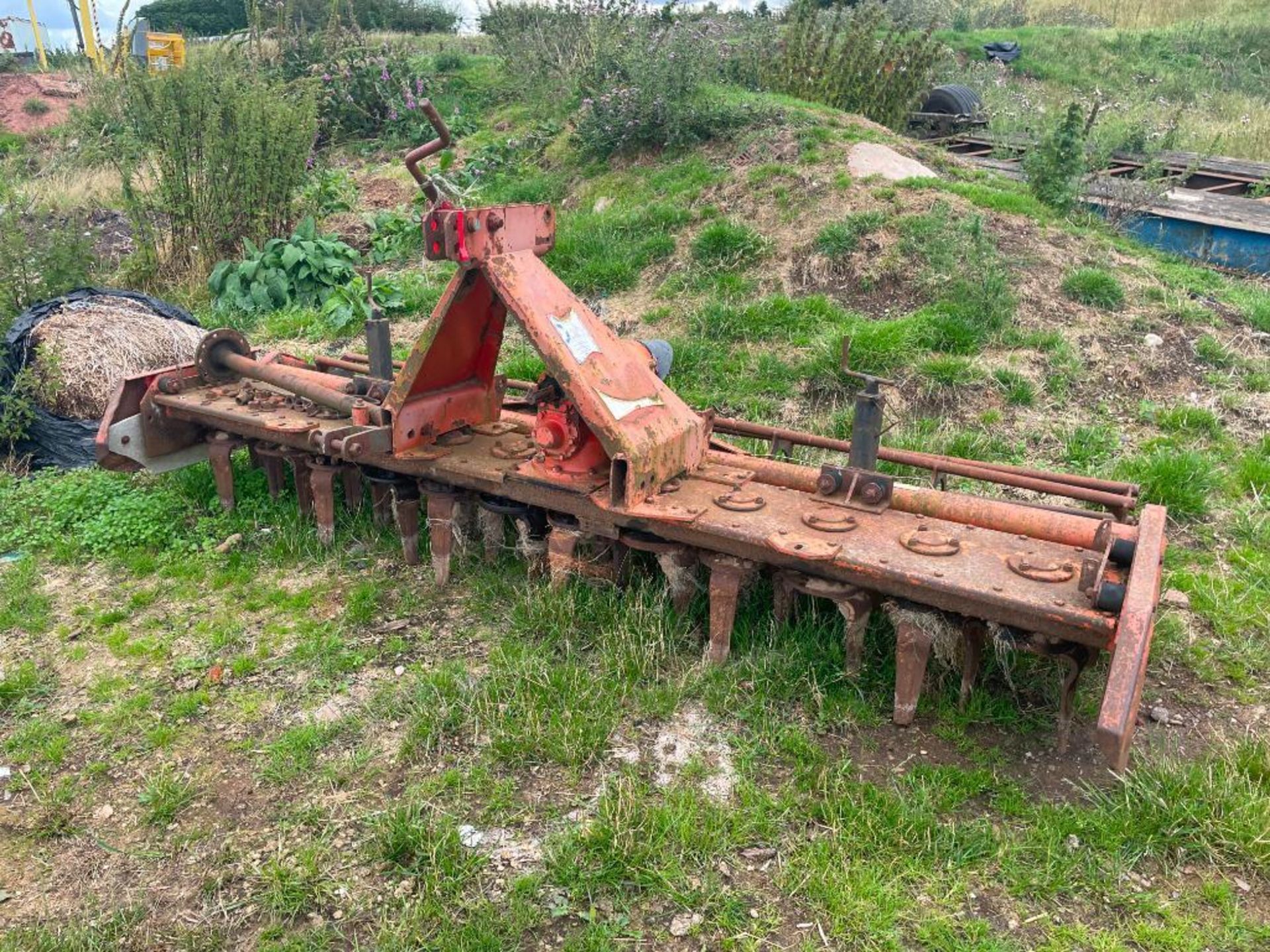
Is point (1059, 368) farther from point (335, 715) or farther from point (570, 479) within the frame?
point (335, 715)

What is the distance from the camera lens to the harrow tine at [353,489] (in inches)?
178

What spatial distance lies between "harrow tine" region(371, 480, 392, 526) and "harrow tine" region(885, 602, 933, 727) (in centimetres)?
240

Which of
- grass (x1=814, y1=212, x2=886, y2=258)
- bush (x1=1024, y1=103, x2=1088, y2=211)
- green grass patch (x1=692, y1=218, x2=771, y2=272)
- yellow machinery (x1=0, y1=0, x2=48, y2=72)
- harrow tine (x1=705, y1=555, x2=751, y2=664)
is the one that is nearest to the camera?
harrow tine (x1=705, y1=555, x2=751, y2=664)

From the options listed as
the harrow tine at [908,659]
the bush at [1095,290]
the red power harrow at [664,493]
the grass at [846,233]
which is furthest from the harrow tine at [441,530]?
the bush at [1095,290]

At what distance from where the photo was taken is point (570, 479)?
3.60 m

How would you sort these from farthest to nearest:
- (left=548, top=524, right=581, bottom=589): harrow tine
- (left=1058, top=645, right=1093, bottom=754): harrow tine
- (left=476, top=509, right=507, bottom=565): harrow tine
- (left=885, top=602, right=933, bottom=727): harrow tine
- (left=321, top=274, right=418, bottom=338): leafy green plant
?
(left=321, top=274, right=418, bottom=338): leafy green plant → (left=476, top=509, right=507, bottom=565): harrow tine → (left=548, top=524, right=581, bottom=589): harrow tine → (left=885, top=602, right=933, bottom=727): harrow tine → (left=1058, top=645, right=1093, bottom=754): harrow tine

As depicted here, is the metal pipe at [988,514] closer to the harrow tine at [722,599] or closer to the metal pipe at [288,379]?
the harrow tine at [722,599]

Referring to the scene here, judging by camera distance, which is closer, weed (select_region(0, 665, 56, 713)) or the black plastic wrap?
weed (select_region(0, 665, 56, 713))

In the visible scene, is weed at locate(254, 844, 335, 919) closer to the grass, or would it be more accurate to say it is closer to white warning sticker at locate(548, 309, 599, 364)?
white warning sticker at locate(548, 309, 599, 364)

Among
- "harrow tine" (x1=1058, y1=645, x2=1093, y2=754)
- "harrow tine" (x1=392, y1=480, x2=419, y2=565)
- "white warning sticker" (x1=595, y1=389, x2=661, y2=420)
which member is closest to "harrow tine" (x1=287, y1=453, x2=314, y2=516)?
"harrow tine" (x1=392, y1=480, x2=419, y2=565)

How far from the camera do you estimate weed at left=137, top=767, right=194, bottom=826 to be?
116 inches

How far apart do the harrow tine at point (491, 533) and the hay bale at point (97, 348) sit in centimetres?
261

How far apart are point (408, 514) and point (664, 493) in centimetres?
132

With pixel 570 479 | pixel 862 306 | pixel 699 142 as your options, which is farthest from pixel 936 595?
pixel 699 142
